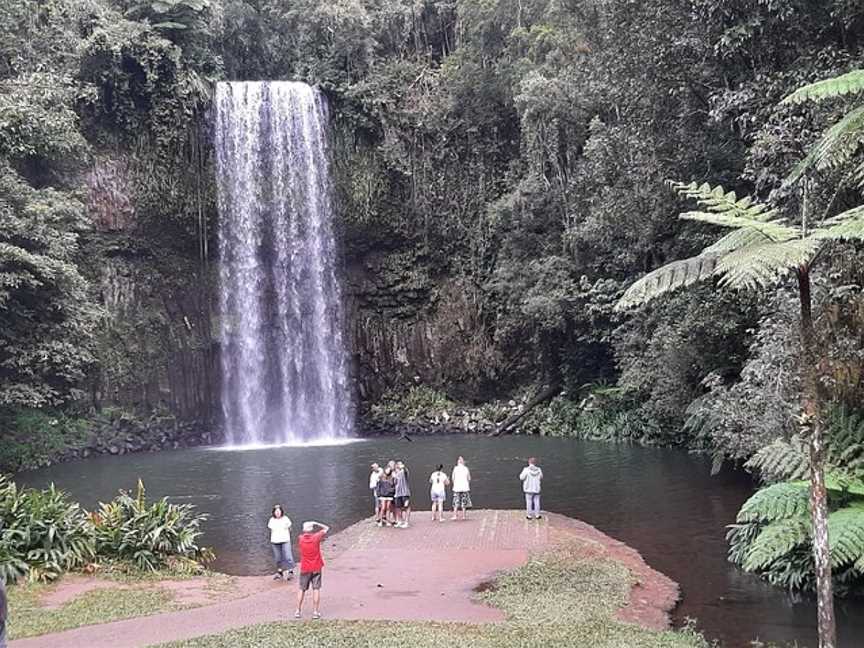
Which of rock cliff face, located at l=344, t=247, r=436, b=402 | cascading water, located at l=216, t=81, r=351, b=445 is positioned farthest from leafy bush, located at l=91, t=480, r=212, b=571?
rock cliff face, located at l=344, t=247, r=436, b=402

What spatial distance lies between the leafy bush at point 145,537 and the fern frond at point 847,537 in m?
8.89

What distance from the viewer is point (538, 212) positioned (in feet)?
109

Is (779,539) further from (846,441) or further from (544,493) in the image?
(544,493)

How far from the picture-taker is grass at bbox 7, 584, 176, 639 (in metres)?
9.77

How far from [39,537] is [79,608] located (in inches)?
101

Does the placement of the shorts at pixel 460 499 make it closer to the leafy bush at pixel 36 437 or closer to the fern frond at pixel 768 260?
the fern frond at pixel 768 260

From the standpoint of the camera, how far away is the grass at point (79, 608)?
32.0 feet

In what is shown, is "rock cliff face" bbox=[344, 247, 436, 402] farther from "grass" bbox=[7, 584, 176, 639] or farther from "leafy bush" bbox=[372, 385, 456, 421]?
"grass" bbox=[7, 584, 176, 639]

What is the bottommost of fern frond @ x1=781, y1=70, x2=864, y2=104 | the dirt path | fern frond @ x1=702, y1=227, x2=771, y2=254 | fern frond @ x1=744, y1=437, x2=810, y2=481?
the dirt path

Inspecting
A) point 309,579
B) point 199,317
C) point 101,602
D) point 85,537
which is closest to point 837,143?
point 309,579

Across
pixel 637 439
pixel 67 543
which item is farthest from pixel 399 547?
pixel 637 439

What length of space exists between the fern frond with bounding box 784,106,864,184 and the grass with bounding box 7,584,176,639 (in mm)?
8948

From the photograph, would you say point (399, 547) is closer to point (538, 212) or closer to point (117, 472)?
point (117, 472)

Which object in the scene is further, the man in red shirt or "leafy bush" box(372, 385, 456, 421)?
"leafy bush" box(372, 385, 456, 421)
